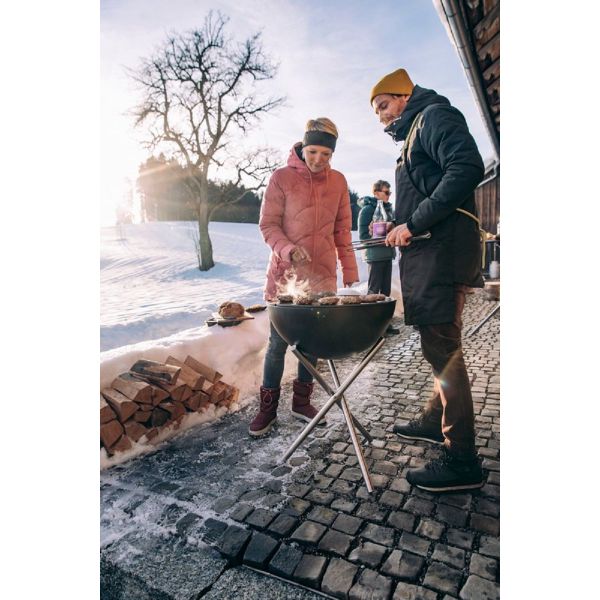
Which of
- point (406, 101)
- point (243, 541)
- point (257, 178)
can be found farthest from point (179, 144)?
point (243, 541)

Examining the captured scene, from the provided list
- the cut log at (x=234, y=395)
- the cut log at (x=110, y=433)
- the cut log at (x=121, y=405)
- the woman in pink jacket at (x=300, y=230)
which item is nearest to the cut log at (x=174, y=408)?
the cut log at (x=121, y=405)

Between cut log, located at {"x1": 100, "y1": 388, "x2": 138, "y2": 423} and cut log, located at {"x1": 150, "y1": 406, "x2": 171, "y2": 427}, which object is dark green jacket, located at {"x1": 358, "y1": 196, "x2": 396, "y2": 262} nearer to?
cut log, located at {"x1": 150, "y1": 406, "x2": 171, "y2": 427}

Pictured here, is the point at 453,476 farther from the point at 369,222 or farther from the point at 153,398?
the point at 369,222

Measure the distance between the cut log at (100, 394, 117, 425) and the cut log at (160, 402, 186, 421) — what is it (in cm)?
32

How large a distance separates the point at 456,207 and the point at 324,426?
5.67ft

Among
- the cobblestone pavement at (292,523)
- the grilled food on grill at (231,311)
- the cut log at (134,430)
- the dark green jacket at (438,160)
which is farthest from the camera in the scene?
the grilled food on grill at (231,311)

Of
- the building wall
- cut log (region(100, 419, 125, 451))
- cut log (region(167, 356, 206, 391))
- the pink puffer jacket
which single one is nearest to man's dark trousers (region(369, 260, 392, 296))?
the pink puffer jacket

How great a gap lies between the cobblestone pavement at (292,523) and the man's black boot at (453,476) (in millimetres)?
43

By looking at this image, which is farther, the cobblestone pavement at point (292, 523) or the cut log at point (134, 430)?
the cut log at point (134, 430)

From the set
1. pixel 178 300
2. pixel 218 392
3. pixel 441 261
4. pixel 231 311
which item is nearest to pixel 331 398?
pixel 441 261

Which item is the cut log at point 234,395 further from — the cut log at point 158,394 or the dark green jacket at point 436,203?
the dark green jacket at point 436,203

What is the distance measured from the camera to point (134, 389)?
2.46 m

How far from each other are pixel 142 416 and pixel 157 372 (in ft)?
1.00

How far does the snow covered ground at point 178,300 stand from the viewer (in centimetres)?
311
